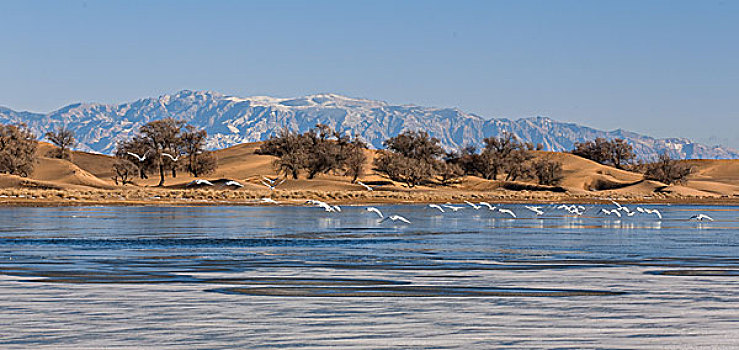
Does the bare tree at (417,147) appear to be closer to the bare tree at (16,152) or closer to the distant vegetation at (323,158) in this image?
the distant vegetation at (323,158)

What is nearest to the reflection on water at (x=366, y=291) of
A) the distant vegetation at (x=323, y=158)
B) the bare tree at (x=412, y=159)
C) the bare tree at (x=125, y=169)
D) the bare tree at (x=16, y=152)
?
the distant vegetation at (x=323, y=158)

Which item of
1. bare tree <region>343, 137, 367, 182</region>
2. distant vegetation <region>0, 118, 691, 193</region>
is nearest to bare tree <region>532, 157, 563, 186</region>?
distant vegetation <region>0, 118, 691, 193</region>

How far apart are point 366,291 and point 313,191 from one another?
227ft

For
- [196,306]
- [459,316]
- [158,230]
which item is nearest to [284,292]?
[196,306]

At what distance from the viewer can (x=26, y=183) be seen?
255 ft

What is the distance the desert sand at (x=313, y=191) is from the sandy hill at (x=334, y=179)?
0.33ft

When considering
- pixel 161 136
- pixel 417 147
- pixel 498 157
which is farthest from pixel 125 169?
pixel 498 157

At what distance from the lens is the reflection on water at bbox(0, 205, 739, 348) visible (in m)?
11.1

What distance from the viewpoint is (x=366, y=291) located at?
1520cm

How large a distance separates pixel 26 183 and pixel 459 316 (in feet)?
233

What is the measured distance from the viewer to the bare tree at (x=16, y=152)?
311ft

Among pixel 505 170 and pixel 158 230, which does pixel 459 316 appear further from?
pixel 505 170

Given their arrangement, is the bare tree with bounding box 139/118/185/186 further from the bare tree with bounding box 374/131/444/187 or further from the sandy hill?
the bare tree with bounding box 374/131/444/187

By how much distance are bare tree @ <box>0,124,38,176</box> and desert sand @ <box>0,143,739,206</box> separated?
56.3 inches
